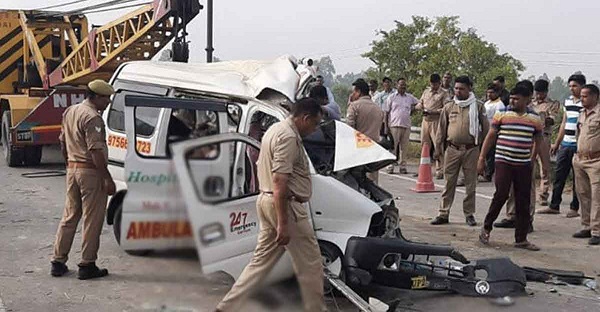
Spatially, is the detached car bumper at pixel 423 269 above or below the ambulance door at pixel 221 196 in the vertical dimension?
below

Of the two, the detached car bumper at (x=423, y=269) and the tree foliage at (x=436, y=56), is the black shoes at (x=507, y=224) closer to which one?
the detached car bumper at (x=423, y=269)

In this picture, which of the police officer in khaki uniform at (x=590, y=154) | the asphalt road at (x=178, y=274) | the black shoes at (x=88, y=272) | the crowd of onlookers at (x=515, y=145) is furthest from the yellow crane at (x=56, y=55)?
the police officer in khaki uniform at (x=590, y=154)

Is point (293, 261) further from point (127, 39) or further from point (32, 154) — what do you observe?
point (32, 154)

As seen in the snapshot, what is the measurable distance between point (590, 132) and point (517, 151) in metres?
1.06

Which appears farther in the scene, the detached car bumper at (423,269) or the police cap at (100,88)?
the police cap at (100,88)

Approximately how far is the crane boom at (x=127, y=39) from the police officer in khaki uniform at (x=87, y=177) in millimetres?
5513

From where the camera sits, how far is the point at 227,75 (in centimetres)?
681

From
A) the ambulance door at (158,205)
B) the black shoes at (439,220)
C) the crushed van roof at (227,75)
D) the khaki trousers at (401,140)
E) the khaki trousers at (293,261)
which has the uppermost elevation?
the crushed van roof at (227,75)

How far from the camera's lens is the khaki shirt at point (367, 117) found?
8836 mm

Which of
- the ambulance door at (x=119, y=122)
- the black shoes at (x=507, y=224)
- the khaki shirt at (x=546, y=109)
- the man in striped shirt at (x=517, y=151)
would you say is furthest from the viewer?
the khaki shirt at (x=546, y=109)

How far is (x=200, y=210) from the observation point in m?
3.54

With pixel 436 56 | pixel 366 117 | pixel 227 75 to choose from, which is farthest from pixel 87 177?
pixel 436 56

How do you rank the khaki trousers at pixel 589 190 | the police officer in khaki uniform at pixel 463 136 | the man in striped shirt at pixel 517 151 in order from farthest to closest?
the police officer in khaki uniform at pixel 463 136, the khaki trousers at pixel 589 190, the man in striped shirt at pixel 517 151

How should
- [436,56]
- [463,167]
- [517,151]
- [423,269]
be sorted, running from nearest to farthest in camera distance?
[423,269], [517,151], [463,167], [436,56]
